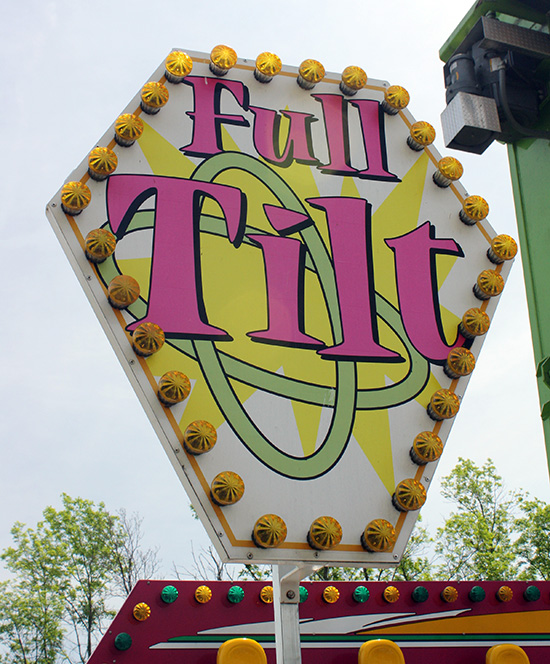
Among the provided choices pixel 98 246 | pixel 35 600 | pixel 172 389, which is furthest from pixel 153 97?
pixel 35 600

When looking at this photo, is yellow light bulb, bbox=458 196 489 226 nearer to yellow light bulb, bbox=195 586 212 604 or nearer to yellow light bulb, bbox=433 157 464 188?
yellow light bulb, bbox=433 157 464 188

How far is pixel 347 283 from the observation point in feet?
16.2

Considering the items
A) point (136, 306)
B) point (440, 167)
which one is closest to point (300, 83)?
point (440, 167)

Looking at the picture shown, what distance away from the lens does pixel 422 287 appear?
16.9 ft

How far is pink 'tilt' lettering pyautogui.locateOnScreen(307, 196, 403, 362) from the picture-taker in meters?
4.73

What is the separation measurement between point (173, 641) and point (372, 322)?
252 cm

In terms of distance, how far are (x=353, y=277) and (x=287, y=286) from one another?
560 millimetres

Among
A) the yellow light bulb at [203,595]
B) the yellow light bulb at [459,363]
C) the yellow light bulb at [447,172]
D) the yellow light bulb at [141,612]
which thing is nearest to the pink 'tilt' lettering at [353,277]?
the yellow light bulb at [459,363]

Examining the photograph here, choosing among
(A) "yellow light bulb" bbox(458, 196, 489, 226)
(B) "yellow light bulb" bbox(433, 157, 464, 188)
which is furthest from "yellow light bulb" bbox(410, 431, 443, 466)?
(B) "yellow light bulb" bbox(433, 157, 464, 188)

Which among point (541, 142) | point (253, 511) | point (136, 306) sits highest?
point (541, 142)

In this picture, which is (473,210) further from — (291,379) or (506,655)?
(506,655)

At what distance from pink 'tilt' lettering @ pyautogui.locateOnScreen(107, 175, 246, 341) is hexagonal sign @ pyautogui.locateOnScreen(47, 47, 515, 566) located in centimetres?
1

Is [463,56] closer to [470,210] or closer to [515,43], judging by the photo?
[515,43]

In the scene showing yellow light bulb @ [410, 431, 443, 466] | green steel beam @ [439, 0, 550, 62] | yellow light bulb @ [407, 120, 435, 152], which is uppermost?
yellow light bulb @ [407, 120, 435, 152]
